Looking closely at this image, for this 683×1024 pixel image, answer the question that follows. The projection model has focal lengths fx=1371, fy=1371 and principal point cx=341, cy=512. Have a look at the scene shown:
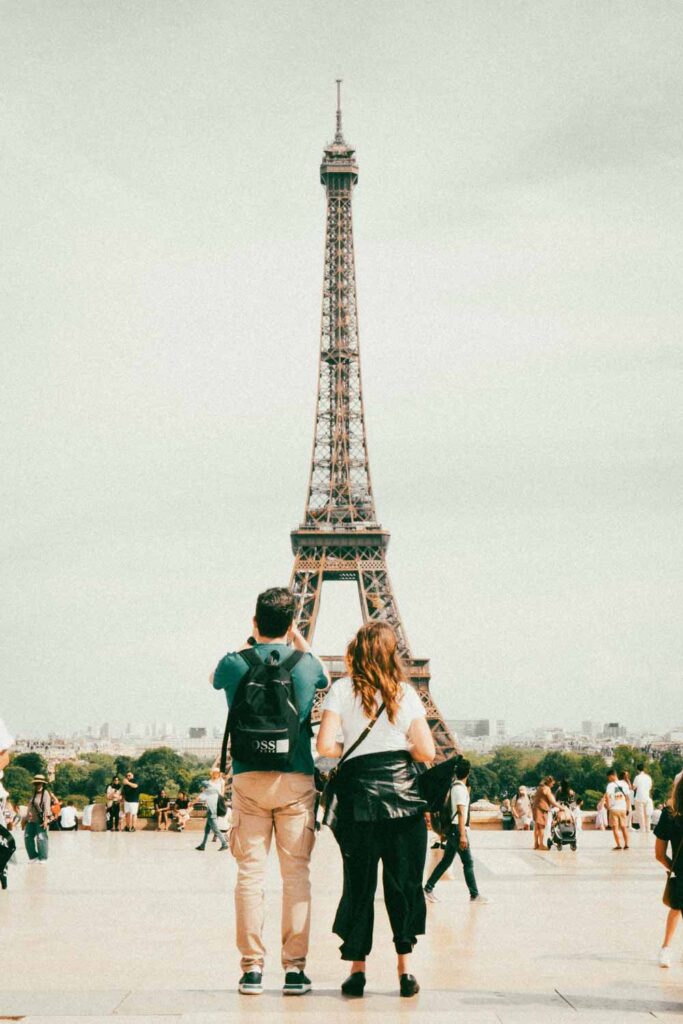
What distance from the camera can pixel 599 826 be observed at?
29984 mm

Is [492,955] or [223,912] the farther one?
[223,912]

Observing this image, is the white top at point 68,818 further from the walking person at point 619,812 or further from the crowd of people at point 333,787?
the crowd of people at point 333,787

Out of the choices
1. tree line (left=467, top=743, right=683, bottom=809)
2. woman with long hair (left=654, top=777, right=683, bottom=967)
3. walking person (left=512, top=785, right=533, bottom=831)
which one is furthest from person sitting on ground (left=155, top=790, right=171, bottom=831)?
tree line (left=467, top=743, right=683, bottom=809)

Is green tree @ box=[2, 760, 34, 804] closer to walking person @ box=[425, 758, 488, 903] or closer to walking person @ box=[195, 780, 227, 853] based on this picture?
walking person @ box=[195, 780, 227, 853]

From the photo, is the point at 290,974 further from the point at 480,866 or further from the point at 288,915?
the point at 480,866

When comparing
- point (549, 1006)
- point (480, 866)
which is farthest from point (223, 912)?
point (480, 866)

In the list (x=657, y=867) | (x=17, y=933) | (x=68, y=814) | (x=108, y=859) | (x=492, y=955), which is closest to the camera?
(x=492, y=955)

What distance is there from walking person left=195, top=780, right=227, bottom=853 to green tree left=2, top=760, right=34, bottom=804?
101 m

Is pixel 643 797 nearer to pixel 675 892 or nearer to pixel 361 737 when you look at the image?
pixel 675 892

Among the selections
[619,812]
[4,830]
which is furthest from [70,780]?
→ [4,830]

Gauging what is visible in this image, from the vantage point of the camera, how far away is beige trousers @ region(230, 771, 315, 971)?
23.5ft

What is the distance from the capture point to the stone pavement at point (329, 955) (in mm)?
6590

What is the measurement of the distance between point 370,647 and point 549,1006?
198cm

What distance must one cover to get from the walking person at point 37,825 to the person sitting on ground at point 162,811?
10492mm
